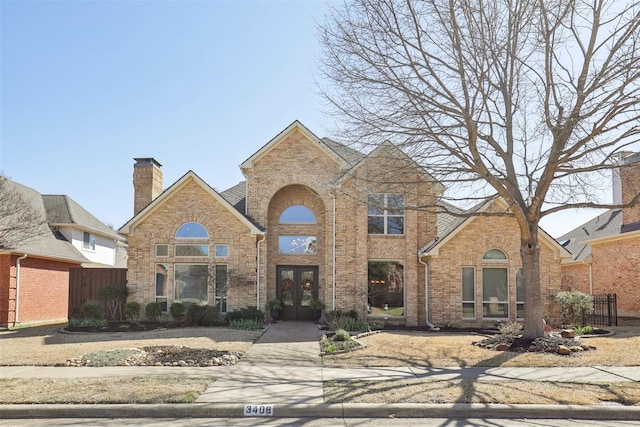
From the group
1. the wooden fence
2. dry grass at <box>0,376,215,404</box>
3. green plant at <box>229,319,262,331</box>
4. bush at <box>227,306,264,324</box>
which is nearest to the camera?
dry grass at <box>0,376,215,404</box>

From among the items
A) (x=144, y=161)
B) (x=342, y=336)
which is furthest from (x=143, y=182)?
(x=342, y=336)

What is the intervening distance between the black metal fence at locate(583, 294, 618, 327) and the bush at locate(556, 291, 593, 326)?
7.00 feet

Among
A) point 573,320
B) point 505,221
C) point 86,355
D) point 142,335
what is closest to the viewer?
point 86,355

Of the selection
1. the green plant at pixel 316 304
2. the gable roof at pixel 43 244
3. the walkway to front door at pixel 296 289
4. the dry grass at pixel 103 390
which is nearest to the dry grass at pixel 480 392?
the dry grass at pixel 103 390

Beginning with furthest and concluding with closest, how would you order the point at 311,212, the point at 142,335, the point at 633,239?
the point at 633,239
the point at 311,212
the point at 142,335

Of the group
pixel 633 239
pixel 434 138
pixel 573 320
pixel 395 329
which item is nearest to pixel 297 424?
pixel 434 138

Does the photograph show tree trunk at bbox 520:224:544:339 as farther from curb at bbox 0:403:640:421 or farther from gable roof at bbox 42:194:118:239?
gable roof at bbox 42:194:118:239

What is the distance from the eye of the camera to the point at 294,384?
9398 millimetres

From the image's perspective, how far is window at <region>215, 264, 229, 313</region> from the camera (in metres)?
20.3

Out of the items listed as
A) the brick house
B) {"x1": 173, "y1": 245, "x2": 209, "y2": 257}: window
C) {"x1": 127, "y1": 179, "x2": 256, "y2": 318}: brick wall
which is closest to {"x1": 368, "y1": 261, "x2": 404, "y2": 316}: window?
the brick house

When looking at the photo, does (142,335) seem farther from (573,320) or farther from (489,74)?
(573,320)

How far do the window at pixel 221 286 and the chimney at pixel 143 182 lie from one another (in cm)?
546

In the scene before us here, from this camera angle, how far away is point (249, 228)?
20.4m

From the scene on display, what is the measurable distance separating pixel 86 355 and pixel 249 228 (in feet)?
30.0
